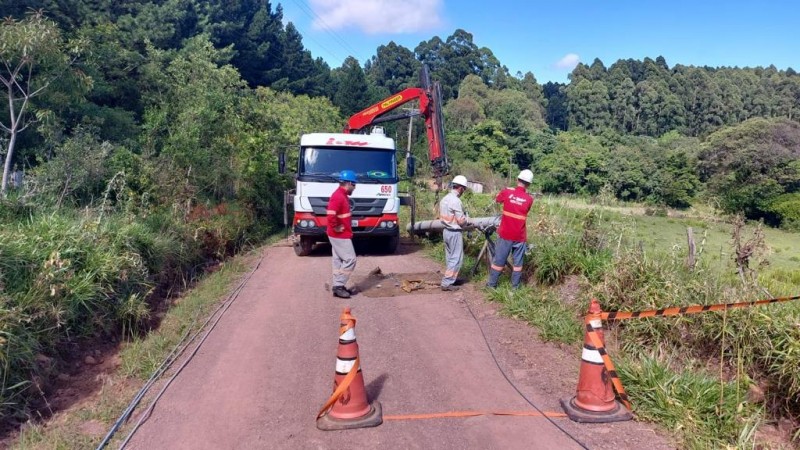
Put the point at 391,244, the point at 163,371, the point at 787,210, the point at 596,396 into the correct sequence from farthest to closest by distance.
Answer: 1. the point at 787,210
2. the point at 391,244
3. the point at 163,371
4. the point at 596,396

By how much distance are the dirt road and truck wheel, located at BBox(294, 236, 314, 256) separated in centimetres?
343

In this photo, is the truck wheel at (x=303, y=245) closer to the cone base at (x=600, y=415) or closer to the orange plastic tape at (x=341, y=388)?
the orange plastic tape at (x=341, y=388)

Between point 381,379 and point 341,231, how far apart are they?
325 centimetres

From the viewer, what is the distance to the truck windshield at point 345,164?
38.4ft

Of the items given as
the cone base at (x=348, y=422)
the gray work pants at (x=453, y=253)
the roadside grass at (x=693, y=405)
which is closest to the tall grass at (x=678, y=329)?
the roadside grass at (x=693, y=405)

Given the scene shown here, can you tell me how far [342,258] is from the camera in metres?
8.48

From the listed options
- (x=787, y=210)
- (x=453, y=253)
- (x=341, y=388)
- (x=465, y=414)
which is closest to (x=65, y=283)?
(x=341, y=388)

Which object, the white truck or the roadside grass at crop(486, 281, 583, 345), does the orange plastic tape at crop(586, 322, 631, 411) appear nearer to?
the roadside grass at crop(486, 281, 583, 345)

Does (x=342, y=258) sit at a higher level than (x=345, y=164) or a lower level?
lower

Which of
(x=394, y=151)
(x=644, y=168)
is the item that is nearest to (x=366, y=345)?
(x=394, y=151)

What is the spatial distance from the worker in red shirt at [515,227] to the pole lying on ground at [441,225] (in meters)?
0.80

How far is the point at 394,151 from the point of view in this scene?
12.3m

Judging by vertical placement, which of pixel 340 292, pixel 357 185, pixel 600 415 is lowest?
pixel 340 292

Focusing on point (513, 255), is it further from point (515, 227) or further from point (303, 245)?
point (303, 245)
